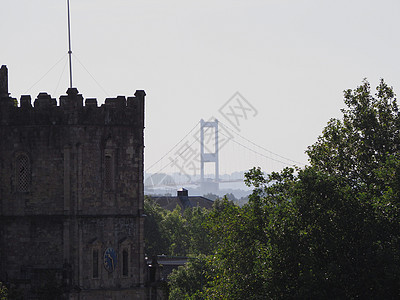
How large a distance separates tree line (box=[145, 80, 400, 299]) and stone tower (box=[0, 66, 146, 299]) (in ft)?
Result: 17.6

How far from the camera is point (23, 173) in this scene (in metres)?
49.6

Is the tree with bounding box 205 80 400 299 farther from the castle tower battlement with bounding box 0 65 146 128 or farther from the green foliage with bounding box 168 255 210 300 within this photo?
the green foliage with bounding box 168 255 210 300

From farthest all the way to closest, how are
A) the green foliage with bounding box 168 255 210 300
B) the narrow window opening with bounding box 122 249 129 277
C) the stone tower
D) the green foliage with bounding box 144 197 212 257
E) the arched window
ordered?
the green foliage with bounding box 144 197 212 257, the green foliage with bounding box 168 255 210 300, the narrow window opening with bounding box 122 249 129 277, the arched window, the stone tower

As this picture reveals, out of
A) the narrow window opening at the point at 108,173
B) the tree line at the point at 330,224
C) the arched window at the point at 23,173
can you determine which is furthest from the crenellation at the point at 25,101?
the tree line at the point at 330,224

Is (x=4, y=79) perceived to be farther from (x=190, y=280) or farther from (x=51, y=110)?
(x=190, y=280)

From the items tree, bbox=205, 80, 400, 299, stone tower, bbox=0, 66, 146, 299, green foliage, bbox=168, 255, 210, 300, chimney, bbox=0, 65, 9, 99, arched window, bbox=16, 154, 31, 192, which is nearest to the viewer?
tree, bbox=205, 80, 400, 299

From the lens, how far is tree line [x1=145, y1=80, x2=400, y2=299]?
4378 centimetres

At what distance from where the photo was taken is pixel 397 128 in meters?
51.8

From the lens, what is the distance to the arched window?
49.5 m

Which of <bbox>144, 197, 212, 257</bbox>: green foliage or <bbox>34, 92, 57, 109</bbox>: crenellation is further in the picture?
<bbox>144, 197, 212, 257</bbox>: green foliage

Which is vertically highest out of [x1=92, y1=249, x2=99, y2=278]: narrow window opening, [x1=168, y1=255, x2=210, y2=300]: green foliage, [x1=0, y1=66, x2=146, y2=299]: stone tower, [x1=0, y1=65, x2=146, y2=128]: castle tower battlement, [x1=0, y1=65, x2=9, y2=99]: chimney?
[x1=0, y1=65, x2=9, y2=99]: chimney

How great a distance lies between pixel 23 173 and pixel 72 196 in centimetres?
281

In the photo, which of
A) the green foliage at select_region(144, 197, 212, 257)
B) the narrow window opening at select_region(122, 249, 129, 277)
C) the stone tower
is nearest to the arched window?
the stone tower

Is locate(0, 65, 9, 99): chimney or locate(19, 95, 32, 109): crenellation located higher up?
locate(0, 65, 9, 99): chimney
